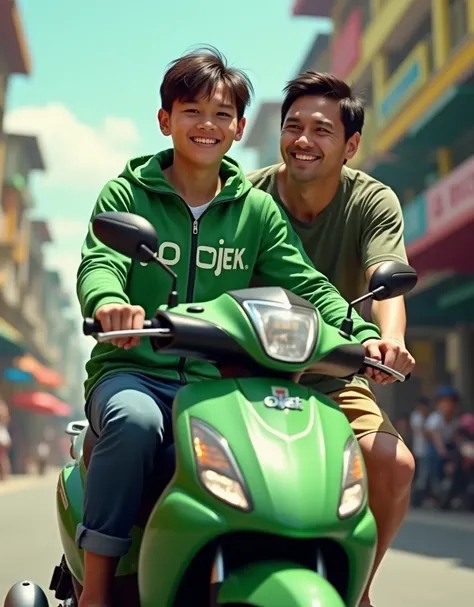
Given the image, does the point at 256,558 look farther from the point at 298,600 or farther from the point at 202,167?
the point at 202,167

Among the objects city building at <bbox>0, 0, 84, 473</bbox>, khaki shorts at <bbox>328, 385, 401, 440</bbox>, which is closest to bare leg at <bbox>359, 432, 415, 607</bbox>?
khaki shorts at <bbox>328, 385, 401, 440</bbox>

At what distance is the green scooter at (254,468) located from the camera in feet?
6.67

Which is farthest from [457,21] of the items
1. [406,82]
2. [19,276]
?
[19,276]

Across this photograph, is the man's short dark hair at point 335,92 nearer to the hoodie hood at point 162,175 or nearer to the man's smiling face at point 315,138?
the man's smiling face at point 315,138

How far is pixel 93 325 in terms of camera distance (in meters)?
2.28

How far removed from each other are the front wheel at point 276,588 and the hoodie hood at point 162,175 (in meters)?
1.08

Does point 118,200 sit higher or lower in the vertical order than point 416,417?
higher

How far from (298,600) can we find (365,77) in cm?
2608

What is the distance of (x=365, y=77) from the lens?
26.9m

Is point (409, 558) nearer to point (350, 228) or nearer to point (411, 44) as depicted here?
point (350, 228)

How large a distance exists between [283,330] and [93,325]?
439 mm

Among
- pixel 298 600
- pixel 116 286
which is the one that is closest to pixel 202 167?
pixel 116 286

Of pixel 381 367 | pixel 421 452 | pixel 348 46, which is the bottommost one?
pixel 421 452

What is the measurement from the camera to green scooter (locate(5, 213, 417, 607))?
203cm
